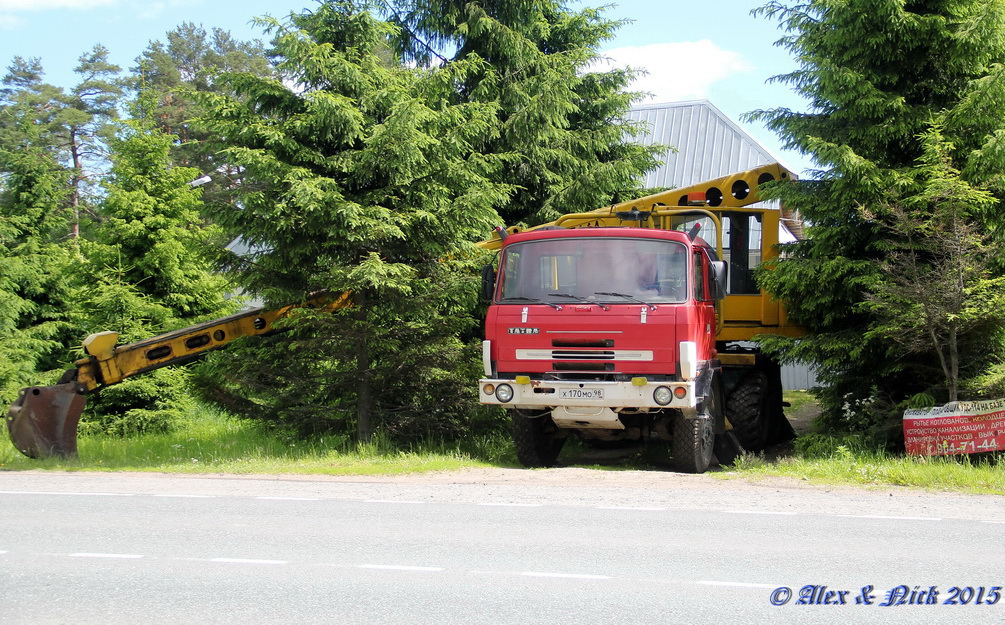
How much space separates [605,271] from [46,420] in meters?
8.24

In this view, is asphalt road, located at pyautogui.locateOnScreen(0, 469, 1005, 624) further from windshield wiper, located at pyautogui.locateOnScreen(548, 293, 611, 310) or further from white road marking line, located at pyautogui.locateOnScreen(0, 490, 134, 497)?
windshield wiper, located at pyautogui.locateOnScreen(548, 293, 611, 310)

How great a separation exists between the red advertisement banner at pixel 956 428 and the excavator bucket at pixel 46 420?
11.4m

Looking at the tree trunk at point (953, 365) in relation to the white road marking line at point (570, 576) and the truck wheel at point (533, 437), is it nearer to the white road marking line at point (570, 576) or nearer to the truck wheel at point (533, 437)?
the truck wheel at point (533, 437)

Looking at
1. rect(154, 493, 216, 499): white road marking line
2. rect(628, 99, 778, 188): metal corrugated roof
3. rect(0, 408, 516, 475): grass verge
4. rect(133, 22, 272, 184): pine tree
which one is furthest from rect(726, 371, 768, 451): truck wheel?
rect(133, 22, 272, 184): pine tree

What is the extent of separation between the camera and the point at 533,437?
11516 mm

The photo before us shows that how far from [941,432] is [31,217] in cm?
2237

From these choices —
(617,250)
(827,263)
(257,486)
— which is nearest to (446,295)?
(617,250)

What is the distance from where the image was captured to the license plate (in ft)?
33.2

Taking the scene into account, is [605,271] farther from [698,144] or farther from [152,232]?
[698,144]

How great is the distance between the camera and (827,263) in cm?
1181

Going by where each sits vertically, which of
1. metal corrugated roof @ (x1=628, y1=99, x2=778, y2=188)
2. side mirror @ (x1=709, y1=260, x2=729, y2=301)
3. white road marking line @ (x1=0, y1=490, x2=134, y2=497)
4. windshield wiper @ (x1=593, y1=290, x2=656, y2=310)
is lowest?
white road marking line @ (x1=0, y1=490, x2=134, y2=497)

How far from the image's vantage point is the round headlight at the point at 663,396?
996 centimetres

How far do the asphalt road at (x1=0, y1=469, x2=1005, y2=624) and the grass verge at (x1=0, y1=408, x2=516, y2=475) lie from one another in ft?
4.85

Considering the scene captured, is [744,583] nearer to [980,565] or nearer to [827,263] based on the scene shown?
[980,565]
